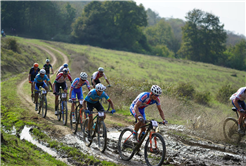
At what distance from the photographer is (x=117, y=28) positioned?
7944cm

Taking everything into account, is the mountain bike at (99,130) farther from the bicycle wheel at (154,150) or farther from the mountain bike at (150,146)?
the bicycle wheel at (154,150)

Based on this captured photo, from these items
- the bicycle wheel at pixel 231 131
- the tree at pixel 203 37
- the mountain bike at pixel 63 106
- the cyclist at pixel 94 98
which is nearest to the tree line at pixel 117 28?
the tree at pixel 203 37

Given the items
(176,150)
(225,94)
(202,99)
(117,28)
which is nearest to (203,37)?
(117,28)

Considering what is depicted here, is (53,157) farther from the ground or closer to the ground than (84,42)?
closer to the ground

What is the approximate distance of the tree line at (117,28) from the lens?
7300 cm

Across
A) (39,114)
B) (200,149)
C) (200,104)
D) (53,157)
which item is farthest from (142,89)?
(53,157)

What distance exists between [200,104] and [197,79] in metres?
16.0

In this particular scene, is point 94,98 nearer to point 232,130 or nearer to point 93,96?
point 93,96

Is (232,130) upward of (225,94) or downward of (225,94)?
downward

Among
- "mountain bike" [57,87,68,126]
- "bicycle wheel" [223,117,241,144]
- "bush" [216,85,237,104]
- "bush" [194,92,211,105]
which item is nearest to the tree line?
"bush" [216,85,237,104]

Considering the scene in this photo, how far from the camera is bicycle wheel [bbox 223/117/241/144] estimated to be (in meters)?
10.6

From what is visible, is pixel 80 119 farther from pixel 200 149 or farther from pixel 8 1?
pixel 8 1

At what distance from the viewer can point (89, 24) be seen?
79188 millimetres

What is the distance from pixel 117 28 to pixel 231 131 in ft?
237
